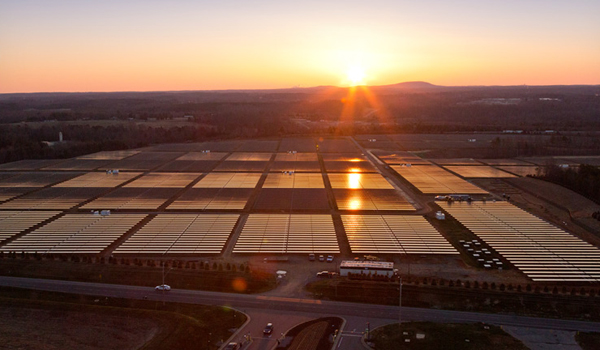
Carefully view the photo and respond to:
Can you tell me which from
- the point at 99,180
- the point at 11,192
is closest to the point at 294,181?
the point at 99,180

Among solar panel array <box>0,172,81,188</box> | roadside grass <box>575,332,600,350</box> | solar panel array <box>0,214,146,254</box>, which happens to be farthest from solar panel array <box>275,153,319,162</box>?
roadside grass <box>575,332,600,350</box>

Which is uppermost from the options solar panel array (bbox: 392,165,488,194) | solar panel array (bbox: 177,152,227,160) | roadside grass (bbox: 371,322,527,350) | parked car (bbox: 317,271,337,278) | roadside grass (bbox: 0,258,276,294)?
solar panel array (bbox: 177,152,227,160)

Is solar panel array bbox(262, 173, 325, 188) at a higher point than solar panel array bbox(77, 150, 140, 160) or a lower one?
lower

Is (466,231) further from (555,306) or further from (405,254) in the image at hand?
(555,306)

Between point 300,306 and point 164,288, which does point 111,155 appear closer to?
point 164,288

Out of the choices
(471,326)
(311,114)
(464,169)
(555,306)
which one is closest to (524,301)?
(555,306)

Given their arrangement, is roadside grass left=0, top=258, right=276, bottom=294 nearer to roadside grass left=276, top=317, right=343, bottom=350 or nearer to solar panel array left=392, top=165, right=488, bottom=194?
roadside grass left=276, top=317, right=343, bottom=350
